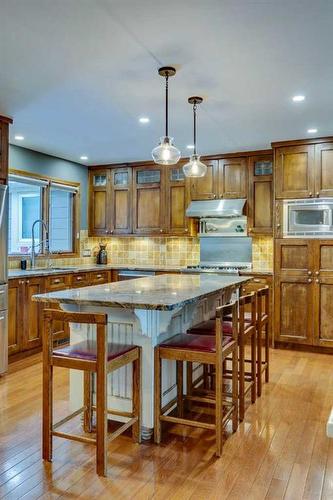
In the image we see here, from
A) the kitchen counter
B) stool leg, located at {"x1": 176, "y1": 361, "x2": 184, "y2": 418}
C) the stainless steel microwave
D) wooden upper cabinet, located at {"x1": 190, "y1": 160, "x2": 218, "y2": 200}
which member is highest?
wooden upper cabinet, located at {"x1": 190, "y1": 160, "x2": 218, "y2": 200}

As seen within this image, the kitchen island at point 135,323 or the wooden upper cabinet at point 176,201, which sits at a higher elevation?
the wooden upper cabinet at point 176,201

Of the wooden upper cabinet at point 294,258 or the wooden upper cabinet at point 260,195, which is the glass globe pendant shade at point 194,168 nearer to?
the wooden upper cabinet at point 294,258

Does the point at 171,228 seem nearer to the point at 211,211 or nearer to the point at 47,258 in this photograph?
the point at 211,211

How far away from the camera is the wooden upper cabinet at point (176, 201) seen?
5.93 meters

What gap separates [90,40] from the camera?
2496 mm

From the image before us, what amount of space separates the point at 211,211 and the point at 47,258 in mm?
2351

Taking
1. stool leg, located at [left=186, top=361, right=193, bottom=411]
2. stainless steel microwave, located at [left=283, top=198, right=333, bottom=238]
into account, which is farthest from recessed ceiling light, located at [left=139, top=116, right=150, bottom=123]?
stool leg, located at [left=186, top=361, right=193, bottom=411]

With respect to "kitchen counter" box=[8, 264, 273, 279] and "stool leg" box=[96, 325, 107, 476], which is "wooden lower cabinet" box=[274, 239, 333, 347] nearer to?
"kitchen counter" box=[8, 264, 273, 279]

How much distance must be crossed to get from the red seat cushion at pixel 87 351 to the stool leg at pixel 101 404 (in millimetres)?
93

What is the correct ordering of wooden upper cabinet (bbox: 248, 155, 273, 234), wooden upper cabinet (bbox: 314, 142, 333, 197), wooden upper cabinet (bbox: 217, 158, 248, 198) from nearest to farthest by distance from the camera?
wooden upper cabinet (bbox: 314, 142, 333, 197)
wooden upper cabinet (bbox: 248, 155, 273, 234)
wooden upper cabinet (bbox: 217, 158, 248, 198)

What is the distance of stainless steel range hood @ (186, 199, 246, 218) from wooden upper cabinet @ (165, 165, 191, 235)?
181 millimetres

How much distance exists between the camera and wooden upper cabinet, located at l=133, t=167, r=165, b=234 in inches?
239

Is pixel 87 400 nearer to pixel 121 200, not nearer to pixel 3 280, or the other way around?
pixel 3 280

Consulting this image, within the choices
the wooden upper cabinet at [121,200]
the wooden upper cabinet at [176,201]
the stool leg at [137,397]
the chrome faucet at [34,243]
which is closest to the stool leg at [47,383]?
the stool leg at [137,397]
